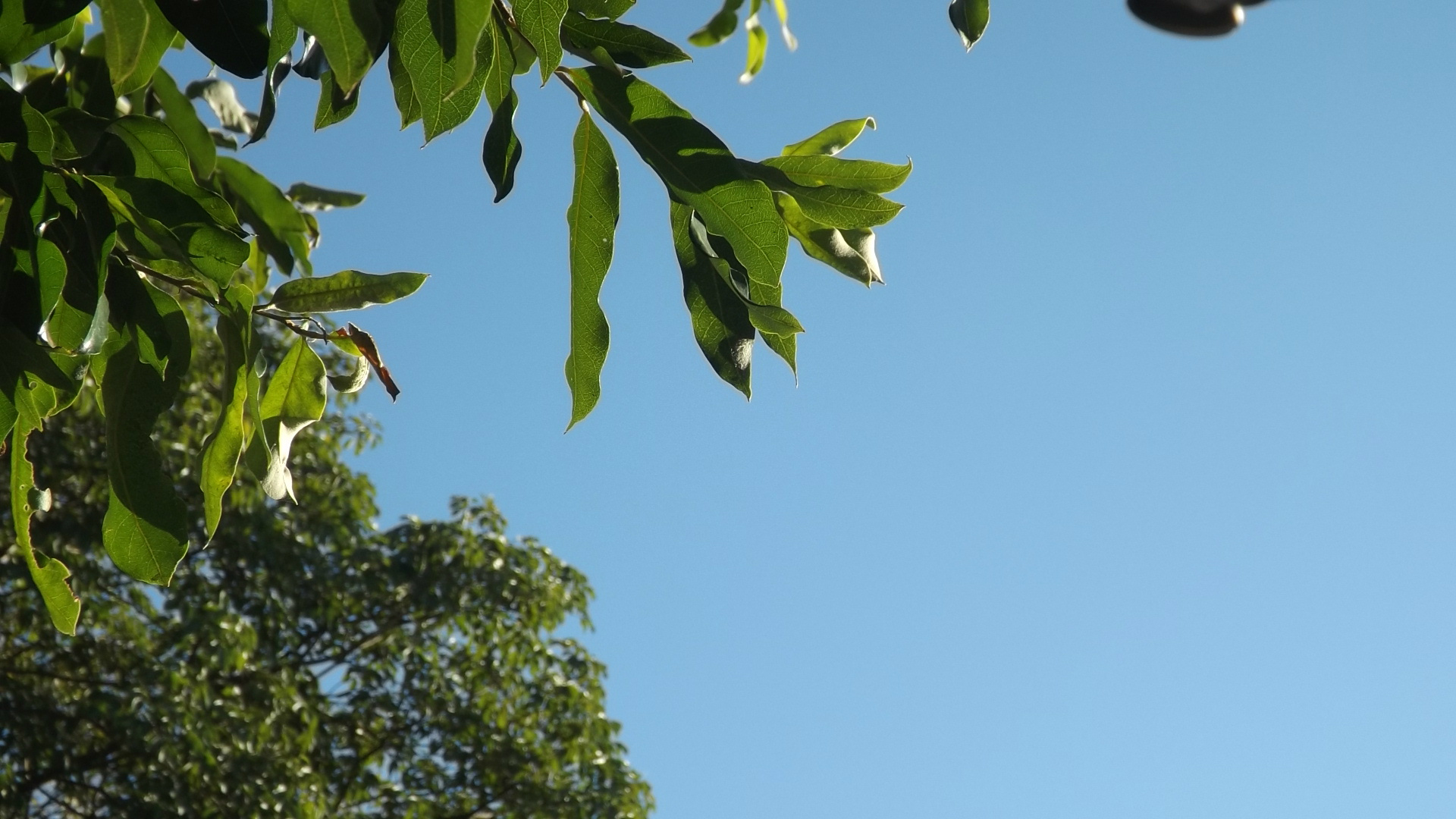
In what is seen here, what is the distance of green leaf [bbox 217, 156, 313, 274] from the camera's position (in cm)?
165

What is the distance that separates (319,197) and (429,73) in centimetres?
120

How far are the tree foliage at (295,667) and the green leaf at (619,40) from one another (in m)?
4.70

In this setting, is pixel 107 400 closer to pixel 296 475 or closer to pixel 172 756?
pixel 172 756

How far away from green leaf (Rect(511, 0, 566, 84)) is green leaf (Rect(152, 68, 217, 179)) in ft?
2.43

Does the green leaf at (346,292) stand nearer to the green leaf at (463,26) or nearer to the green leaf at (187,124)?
the green leaf at (187,124)

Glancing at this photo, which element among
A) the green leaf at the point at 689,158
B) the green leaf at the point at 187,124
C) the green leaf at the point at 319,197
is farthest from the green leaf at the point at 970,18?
the green leaf at the point at 319,197

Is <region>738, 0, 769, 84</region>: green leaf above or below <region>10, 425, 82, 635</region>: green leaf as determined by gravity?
above

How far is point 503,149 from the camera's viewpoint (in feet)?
3.39

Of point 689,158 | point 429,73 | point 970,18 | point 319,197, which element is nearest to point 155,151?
point 429,73

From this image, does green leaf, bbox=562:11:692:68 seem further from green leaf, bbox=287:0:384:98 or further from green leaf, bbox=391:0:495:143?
green leaf, bbox=287:0:384:98

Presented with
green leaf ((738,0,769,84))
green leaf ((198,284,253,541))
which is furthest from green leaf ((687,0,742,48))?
green leaf ((198,284,253,541))

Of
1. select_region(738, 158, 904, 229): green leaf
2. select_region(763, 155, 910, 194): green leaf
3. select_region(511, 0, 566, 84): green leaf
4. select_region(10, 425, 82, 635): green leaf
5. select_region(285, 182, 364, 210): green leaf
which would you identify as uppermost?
select_region(285, 182, 364, 210): green leaf

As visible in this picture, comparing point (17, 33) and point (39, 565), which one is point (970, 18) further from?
point (39, 565)

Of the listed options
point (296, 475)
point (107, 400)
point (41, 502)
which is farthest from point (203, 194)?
point (296, 475)
